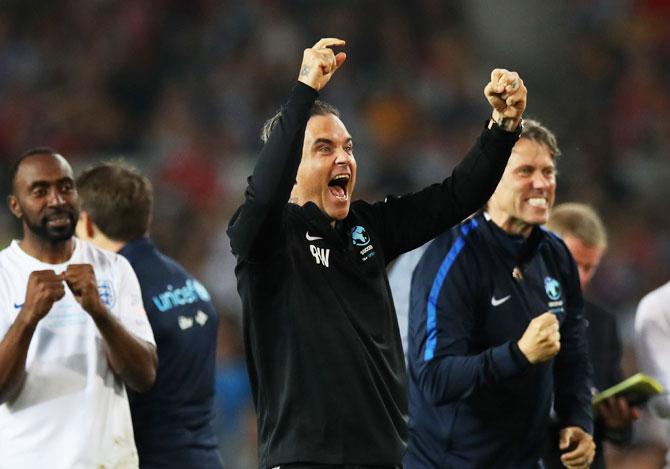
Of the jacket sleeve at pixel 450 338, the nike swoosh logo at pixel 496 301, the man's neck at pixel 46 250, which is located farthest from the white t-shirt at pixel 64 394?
the nike swoosh logo at pixel 496 301

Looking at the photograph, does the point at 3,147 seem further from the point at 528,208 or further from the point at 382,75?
the point at 528,208

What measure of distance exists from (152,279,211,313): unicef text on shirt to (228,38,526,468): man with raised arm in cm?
127

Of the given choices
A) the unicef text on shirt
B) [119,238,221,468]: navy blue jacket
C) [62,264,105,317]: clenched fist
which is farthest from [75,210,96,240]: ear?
[62,264,105,317]: clenched fist

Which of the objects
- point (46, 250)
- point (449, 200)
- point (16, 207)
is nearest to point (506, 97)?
point (449, 200)

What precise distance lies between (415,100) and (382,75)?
0.40 metres

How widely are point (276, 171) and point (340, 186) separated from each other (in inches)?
18.2

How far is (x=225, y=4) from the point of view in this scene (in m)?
11.7

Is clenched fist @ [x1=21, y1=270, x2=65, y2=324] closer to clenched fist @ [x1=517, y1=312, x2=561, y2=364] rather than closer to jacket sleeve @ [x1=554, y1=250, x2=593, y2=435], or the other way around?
clenched fist @ [x1=517, y1=312, x2=561, y2=364]

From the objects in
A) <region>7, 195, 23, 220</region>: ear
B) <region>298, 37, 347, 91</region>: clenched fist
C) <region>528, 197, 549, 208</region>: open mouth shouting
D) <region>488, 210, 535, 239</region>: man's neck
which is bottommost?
<region>488, 210, 535, 239</region>: man's neck

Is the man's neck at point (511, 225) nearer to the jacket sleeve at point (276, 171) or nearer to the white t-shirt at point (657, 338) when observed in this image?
the white t-shirt at point (657, 338)

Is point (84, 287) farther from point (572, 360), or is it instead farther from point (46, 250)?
point (572, 360)

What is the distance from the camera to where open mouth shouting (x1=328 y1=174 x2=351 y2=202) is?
3755 millimetres

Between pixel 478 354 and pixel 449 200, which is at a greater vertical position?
pixel 449 200

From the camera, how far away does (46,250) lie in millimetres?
4434
